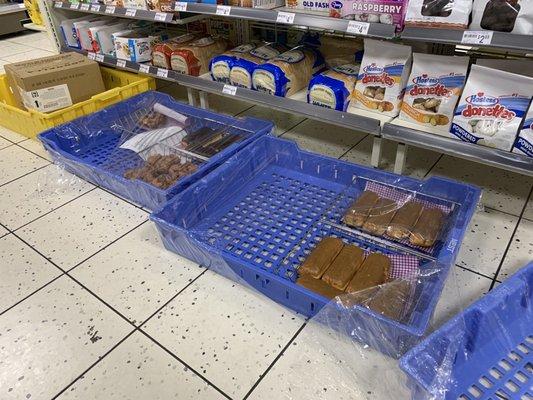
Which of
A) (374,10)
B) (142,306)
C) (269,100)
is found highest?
(374,10)

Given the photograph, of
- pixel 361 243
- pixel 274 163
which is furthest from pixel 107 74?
pixel 361 243

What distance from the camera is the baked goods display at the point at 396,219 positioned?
1.41 metres

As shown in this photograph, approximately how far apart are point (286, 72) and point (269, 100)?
0.16 meters

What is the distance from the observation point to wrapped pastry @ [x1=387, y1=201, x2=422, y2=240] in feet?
4.70

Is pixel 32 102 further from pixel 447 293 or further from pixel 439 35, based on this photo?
pixel 447 293

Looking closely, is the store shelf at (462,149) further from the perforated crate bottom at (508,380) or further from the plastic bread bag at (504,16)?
the perforated crate bottom at (508,380)

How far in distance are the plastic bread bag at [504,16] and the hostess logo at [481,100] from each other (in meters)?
0.24

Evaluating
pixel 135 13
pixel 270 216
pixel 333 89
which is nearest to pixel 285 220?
pixel 270 216

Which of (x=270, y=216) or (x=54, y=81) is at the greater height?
(x=54, y=81)

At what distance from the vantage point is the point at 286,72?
6.47 ft

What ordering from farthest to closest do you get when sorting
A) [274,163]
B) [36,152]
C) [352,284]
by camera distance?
[36,152]
[274,163]
[352,284]

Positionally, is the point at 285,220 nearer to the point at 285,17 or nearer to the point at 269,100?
the point at 269,100

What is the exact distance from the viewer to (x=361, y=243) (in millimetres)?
1485

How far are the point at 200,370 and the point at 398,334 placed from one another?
1.85 ft
